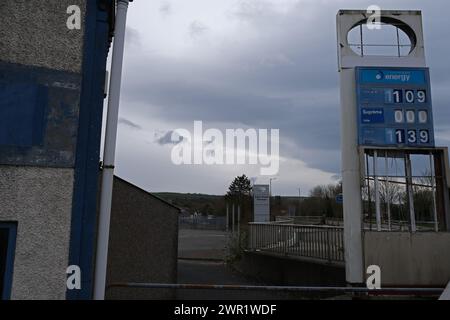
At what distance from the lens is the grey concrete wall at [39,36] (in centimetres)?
397

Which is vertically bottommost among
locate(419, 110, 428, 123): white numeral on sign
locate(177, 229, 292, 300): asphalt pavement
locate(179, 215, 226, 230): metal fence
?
locate(177, 229, 292, 300): asphalt pavement

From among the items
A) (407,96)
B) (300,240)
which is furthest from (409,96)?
(300,240)

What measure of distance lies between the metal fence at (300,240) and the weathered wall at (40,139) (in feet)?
27.9

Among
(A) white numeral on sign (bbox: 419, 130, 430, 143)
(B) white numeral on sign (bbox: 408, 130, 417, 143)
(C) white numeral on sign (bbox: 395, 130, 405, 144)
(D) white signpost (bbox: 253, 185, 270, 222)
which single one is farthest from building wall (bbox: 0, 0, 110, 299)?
(D) white signpost (bbox: 253, 185, 270, 222)

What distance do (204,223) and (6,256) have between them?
156ft

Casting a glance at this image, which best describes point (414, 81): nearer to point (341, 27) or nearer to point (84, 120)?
point (341, 27)

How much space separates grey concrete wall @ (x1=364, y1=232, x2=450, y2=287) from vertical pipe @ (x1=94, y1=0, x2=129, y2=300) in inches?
225

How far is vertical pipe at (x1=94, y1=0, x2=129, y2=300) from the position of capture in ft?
13.1

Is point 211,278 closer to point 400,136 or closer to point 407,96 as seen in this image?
point 400,136

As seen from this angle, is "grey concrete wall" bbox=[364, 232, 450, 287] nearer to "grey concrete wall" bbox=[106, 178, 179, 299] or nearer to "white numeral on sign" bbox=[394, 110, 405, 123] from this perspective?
"white numeral on sign" bbox=[394, 110, 405, 123]

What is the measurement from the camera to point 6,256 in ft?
12.2

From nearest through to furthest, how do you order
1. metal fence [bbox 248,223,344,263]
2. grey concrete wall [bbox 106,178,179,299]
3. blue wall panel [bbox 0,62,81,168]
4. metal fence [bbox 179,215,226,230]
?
blue wall panel [bbox 0,62,81,168] → grey concrete wall [bbox 106,178,179,299] → metal fence [bbox 248,223,344,263] → metal fence [bbox 179,215,226,230]

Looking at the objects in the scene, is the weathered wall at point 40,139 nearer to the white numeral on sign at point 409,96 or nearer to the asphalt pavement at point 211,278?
the asphalt pavement at point 211,278
